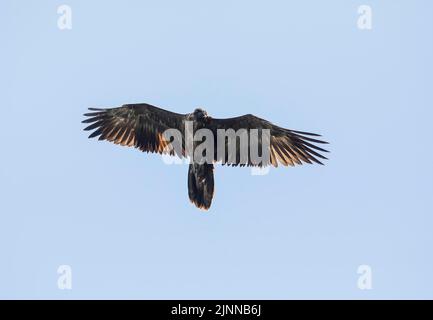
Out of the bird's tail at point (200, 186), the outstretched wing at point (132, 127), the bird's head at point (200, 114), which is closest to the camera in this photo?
the bird's tail at point (200, 186)

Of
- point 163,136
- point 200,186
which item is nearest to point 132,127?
point 163,136

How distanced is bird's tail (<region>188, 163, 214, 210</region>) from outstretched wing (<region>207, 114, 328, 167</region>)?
2.45 feet

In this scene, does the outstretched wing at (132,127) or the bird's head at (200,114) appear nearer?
the bird's head at (200,114)

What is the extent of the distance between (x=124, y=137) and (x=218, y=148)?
2441 millimetres

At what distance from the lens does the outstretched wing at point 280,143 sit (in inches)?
894

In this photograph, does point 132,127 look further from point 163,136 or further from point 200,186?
point 200,186

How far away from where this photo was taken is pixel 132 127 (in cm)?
2319

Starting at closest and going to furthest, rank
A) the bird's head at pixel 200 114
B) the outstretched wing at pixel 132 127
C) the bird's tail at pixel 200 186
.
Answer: the bird's tail at pixel 200 186, the bird's head at pixel 200 114, the outstretched wing at pixel 132 127

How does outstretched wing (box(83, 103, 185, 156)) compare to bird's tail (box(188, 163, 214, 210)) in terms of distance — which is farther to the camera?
outstretched wing (box(83, 103, 185, 156))

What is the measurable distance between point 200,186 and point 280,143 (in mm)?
2576

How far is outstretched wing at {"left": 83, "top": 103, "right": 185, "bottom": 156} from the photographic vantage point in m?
23.1

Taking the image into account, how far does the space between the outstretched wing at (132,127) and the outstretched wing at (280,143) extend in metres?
1.44
